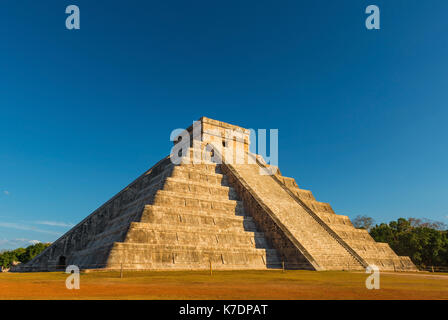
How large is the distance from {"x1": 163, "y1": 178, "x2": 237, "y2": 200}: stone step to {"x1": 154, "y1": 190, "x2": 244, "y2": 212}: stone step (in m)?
0.70

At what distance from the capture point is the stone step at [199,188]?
76.6ft

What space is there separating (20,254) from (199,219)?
2435 inches

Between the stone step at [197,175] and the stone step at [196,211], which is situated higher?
the stone step at [197,175]

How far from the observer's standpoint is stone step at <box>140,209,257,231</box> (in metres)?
19.8

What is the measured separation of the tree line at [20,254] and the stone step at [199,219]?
55909 mm


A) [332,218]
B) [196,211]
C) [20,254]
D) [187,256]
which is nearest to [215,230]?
[196,211]

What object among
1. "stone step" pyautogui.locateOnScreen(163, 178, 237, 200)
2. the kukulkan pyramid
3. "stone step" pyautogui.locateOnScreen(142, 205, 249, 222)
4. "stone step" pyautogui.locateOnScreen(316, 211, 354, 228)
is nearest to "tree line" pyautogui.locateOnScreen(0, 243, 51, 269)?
the kukulkan pyramid

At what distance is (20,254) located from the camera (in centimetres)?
6519

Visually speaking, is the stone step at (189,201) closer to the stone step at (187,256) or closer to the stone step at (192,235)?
the stone step at (192,235)

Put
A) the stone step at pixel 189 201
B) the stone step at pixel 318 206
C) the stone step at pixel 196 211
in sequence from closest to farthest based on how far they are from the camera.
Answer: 1. the stone step at pixel 196 211
2. the stone step at pixel 189 201
3. the stone step at pixel 318 206

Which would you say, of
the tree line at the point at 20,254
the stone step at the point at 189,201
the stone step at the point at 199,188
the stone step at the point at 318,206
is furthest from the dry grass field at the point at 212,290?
the tree line at the point at 20,254

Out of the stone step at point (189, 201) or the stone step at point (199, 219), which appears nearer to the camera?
the stone step at point (199, 219)
